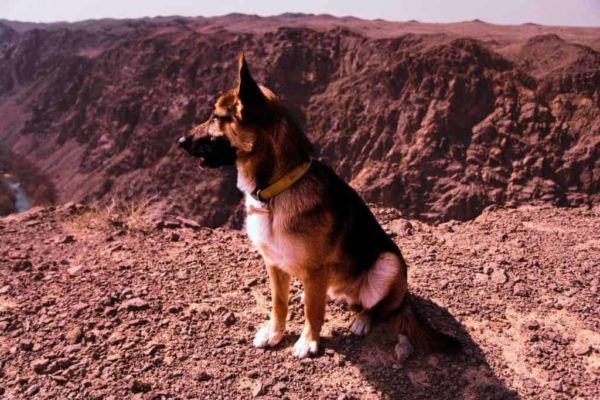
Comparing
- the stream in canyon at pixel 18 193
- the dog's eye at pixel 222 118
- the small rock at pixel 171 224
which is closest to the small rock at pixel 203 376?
the dog's eye at pixel 222 118

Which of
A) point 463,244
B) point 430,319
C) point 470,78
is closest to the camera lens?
point 430,319

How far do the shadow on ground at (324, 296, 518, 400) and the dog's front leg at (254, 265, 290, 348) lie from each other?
1.41ft

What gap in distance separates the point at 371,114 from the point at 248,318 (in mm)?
30929

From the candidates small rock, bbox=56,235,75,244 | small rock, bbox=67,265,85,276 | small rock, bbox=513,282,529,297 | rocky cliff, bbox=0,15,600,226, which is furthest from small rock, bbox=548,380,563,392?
rocky cliff, bbox=0,15,600,226

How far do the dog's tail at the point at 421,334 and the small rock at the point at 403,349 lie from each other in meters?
0.06

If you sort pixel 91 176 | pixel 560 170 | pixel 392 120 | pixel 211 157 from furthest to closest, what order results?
pixel 91 176 → pixel 392 120 → pixel 560 170 → pixel 211 157

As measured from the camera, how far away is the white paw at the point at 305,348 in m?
3.94

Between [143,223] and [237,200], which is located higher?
[143,223]

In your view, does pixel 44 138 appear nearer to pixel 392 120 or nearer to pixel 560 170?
pixel 392 120

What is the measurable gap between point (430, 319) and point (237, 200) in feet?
95.0

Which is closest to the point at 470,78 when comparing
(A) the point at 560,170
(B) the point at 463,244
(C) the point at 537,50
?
(C) the point at 537,50

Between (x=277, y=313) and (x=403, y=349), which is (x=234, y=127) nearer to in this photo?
(x=277, y=313)

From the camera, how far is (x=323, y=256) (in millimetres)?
3549

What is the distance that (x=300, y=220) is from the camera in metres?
3.45
